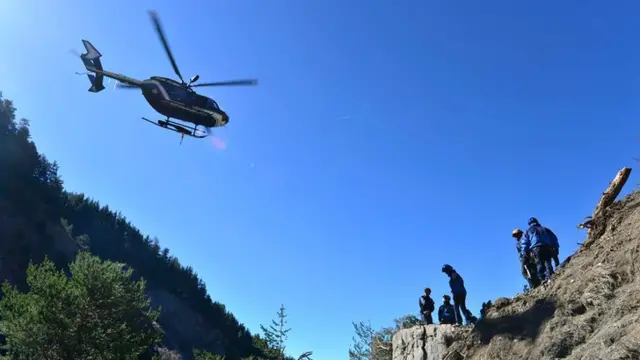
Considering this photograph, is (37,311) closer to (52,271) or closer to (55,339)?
(55,339)

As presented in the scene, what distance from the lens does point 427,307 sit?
10.8 m

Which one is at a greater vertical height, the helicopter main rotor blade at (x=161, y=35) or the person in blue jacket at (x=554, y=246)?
the helicopter main rotor blade at (x=161, y=35)

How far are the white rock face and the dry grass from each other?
0.46 m

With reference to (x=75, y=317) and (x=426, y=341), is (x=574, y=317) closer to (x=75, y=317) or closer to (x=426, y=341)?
(x=426, y=341)

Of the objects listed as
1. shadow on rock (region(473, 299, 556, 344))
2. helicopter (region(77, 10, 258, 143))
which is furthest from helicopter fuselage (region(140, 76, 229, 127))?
shadow on rock (region(473, 299, 556, 344))

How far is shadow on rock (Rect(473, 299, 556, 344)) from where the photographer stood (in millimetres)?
7375

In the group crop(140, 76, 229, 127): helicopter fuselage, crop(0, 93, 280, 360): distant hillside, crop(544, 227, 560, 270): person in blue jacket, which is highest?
crop(0, 93, 280, 360): distant hillside

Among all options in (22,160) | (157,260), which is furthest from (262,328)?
(157,260)

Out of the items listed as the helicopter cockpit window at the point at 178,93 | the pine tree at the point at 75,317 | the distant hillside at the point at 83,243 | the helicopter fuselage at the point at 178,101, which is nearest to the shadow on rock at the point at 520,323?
the pine tree at the point at 75,317

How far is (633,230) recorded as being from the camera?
23.8 feet

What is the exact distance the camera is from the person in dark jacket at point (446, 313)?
10.7m

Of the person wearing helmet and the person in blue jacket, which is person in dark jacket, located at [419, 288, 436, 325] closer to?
the person wearing helmet

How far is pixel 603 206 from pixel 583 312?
3.40m

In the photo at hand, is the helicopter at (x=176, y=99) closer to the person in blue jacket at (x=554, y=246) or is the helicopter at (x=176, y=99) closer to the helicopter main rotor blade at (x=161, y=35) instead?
the helicopter main rotor blade at (x=161, y=35)
